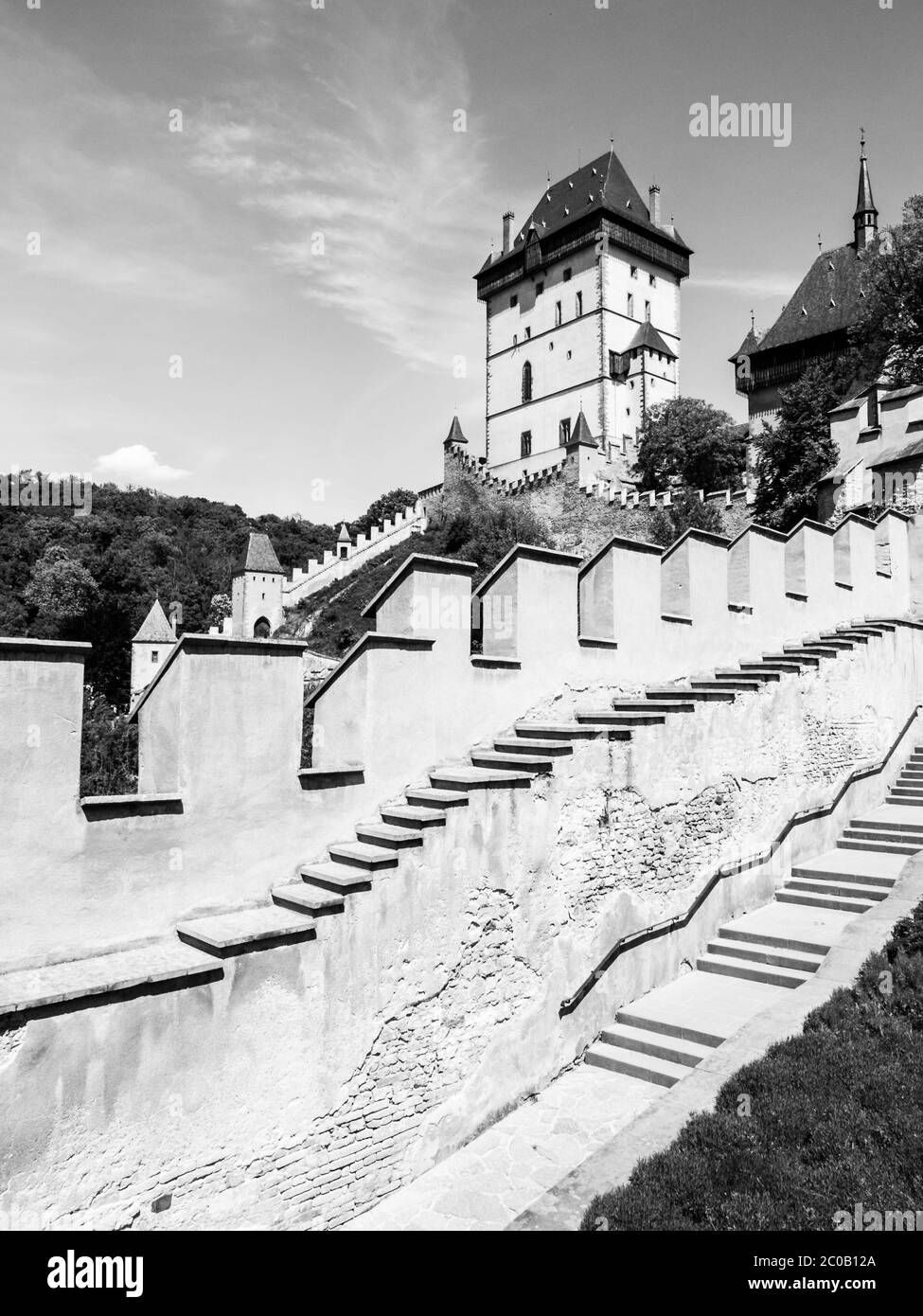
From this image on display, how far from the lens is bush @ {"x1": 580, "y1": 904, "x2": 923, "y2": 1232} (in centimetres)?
408

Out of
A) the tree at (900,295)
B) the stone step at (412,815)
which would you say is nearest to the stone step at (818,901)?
the stone step at (412,815)

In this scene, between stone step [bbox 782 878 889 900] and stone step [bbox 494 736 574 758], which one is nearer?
stone step [bbox 494 736 574 758]

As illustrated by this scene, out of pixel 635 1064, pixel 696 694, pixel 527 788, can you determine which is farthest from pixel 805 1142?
pixel 696 694

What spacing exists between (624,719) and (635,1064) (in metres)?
2.90

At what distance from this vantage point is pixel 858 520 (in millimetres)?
12227

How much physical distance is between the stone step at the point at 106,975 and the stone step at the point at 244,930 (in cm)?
8

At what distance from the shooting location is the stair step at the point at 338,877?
530 cm

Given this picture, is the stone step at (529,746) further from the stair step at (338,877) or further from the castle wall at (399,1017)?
the stair step at (338,877)

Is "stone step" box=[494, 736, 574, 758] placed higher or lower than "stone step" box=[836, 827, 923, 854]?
higher

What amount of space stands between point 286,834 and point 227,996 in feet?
4.06

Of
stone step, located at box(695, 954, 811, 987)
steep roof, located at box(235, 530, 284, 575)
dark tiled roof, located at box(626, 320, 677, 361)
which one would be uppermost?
dark tiled roof, located at box(626, 320, 677, 361)

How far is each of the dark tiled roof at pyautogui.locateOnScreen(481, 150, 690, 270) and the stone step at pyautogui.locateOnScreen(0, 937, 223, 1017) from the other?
65.3 meters

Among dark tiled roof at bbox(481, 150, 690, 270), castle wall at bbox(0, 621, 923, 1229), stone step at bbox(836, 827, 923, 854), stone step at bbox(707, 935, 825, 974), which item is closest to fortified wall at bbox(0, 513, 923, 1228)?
castle wall at bbox(0, 621, 923, 1229)

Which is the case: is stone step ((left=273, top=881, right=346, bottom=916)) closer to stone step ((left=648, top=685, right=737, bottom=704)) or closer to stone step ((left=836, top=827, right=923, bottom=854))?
stone step ((left=648, top=685, right=737, bottom=704))
